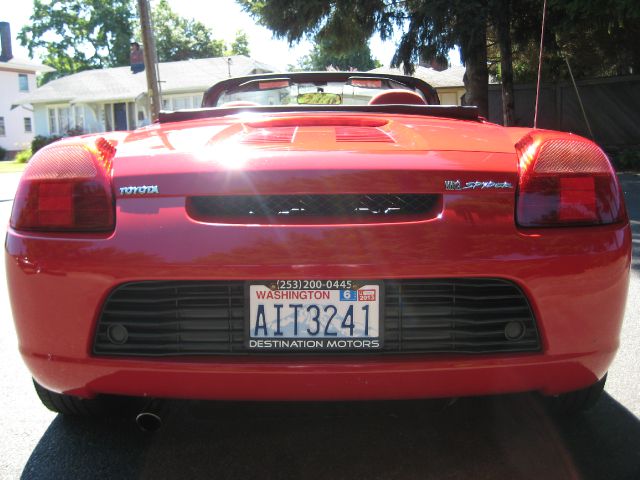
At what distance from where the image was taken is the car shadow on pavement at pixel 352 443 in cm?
214

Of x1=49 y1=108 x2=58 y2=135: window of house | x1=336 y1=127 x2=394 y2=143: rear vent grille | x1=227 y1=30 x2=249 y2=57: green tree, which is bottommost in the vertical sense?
x1=49 y1=108 x2=58 y2=135: window of house

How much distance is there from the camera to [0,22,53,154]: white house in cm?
4406

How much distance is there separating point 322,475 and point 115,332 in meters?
0.79

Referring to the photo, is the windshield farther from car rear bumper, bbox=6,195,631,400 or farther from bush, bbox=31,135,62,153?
bush, bbox=31,135,62,153

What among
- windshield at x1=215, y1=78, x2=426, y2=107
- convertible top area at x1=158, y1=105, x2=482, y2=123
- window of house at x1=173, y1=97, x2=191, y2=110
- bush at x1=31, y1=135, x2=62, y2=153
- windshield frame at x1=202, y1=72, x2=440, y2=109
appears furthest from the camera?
window of house at x1=173, y1=97, x2=191, y2=110

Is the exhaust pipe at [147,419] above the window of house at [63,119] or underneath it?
above

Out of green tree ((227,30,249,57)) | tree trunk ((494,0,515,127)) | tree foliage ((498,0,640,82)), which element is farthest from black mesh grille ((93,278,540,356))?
green tree ((227,30,249,57))

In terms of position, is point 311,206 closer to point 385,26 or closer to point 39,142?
point 385,26

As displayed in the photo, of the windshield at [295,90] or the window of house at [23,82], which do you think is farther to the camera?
the window of house at [23,82]

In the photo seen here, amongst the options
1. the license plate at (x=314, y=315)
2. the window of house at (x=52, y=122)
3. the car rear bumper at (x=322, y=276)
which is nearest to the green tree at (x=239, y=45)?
the window of house at (x=52, y=122)

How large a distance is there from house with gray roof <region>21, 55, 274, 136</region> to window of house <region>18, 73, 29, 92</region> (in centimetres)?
792

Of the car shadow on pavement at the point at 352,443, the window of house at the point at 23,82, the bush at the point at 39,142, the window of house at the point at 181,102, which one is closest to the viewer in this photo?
the car shadow on pavement at the point at 352,443

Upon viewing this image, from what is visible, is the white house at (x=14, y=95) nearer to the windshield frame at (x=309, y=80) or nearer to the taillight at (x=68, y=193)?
the windshield frame at (x=309, y=80)

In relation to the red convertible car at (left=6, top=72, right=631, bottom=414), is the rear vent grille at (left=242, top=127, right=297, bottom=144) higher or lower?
higher
